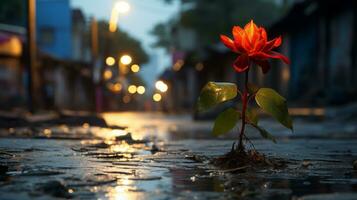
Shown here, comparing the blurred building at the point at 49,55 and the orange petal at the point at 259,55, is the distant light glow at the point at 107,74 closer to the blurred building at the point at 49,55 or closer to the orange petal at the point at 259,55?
the blurred building at the point at 49,55

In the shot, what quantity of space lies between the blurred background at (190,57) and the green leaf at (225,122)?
572 inches

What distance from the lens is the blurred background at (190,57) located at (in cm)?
2244

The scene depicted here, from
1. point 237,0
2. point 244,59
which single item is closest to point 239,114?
point 244,59

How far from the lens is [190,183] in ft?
15.7

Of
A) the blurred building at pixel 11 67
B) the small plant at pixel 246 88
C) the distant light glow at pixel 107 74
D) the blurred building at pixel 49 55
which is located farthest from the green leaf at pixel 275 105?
the distant light glow at pixel 107 74

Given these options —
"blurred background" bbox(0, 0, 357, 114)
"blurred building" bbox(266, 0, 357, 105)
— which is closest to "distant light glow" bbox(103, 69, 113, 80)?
"blurred background" bbox(0, 0, 357, 114)

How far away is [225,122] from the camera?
5895 millimetres

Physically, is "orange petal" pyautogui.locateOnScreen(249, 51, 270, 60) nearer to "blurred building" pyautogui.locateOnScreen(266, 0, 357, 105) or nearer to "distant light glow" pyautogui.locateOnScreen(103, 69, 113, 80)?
"blurred building" pyautogui.locateOnScreen(266, 0, 357, 105)

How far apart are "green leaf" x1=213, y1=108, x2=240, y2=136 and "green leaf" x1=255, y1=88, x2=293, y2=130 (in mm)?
283

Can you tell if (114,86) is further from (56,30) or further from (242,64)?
(242,64)

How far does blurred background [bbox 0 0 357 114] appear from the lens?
73.6 ft

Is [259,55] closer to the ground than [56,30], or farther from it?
closer to the ground

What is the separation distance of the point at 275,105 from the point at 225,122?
49cm

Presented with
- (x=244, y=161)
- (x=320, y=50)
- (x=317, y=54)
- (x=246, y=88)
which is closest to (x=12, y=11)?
(x=317, y=54)
